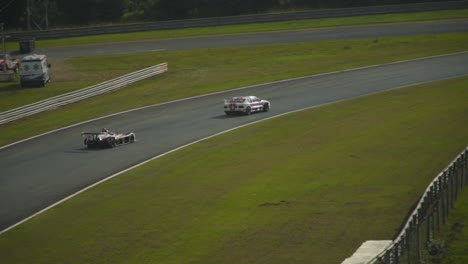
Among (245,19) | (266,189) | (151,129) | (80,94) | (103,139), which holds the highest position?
(245,19)

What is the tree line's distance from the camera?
10706 centimetres

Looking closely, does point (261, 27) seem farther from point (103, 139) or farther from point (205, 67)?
point (103, 139)

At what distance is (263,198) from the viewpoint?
3366 centimetres

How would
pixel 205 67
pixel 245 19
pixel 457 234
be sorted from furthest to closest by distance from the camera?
pixel 245 19, pixel 205 67, pixel 457 234

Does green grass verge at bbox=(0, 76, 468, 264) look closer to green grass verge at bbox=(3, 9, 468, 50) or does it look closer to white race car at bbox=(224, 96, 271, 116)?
white race car at bbox=(224, 96, 271, 116)

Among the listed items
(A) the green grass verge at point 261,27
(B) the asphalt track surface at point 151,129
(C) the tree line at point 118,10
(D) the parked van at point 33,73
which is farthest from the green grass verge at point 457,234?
(C) the tree line at point 118,10

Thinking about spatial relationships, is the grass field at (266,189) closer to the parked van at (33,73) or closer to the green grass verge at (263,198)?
the green grass verge at (263,198)

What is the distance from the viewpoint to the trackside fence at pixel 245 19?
94.0 metres

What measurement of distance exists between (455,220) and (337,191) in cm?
604

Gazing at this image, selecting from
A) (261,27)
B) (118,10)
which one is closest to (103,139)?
(261,27)

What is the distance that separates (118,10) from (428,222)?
3464 inches

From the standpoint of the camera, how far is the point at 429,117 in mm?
50375

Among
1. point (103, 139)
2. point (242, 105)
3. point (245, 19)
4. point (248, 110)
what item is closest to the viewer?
point (103, 139)

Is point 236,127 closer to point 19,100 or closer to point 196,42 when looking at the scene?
point 19,100
